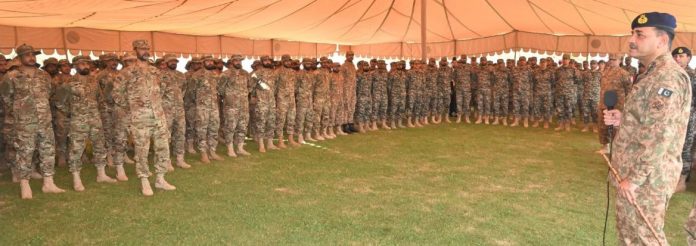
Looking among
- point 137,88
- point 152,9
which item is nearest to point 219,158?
point 137,88

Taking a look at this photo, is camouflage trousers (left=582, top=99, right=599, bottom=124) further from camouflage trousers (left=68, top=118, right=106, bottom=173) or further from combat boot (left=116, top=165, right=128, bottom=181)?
camouflage trousers (left=68, top=118, right=106, bottom=173)

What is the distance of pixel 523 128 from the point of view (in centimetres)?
1103

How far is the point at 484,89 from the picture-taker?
11.8 metres

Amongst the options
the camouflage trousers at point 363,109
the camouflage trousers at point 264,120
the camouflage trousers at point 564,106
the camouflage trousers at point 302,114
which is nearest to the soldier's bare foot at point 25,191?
the camouflage trousers at point 264,120

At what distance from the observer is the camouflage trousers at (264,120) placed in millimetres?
7738

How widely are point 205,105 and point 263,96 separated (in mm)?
1085

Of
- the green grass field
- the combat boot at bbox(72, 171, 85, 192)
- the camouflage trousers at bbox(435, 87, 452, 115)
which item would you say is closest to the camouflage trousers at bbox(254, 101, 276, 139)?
the green grass field

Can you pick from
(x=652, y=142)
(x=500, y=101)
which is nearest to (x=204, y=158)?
(x=652, y=142)

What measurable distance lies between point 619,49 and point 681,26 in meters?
2.76

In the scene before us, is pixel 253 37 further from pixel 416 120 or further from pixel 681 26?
pixel 681 26

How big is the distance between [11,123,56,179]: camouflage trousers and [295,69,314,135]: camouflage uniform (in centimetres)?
415

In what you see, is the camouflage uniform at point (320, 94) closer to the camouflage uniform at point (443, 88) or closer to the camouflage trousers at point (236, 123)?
the camouflage trousers at point (236, 123)

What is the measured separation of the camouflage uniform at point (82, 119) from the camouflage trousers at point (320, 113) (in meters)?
3.94

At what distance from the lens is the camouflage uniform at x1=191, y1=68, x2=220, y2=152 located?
6.91 metres
